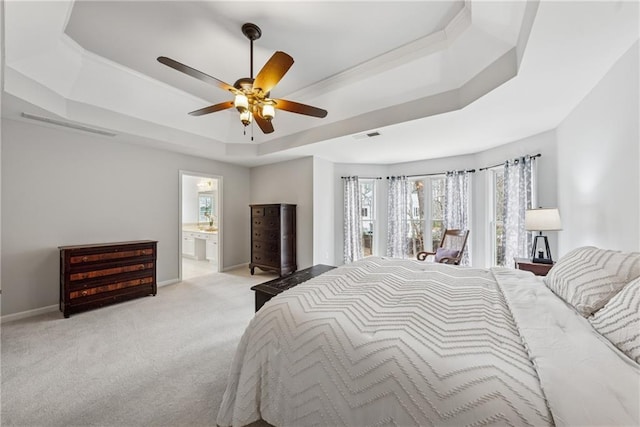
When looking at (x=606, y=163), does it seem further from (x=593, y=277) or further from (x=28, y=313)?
(x=28, y=313)

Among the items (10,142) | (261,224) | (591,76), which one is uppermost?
(591,76)

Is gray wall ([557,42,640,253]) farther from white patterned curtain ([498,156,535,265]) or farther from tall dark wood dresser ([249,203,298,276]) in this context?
tall dark wood dresser ([249,203,298,276])

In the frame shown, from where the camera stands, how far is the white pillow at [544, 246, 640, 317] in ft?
4.00

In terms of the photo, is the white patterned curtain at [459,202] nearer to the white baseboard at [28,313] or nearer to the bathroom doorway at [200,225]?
the bathroom doorway at [200,225]

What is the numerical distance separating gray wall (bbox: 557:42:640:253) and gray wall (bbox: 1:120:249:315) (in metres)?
5.45

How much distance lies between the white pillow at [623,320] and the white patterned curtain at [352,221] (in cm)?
416

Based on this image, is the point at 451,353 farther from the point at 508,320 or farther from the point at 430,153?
the point at 430,153

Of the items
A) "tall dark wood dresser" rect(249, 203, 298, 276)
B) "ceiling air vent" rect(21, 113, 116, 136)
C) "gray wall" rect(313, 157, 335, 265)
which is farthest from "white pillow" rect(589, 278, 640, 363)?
"ceiling air vent" rect(21, 113, 116, 136)

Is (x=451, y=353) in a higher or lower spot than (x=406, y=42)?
lower

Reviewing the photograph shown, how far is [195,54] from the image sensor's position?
2539mm

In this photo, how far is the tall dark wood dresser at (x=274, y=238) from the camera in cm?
462

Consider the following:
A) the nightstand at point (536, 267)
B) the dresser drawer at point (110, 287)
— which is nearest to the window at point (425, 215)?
the nightstand at point (536, 267)

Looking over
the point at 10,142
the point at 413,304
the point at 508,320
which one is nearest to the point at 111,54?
the point at 10,142

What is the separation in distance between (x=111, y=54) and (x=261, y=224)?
3.14 m
